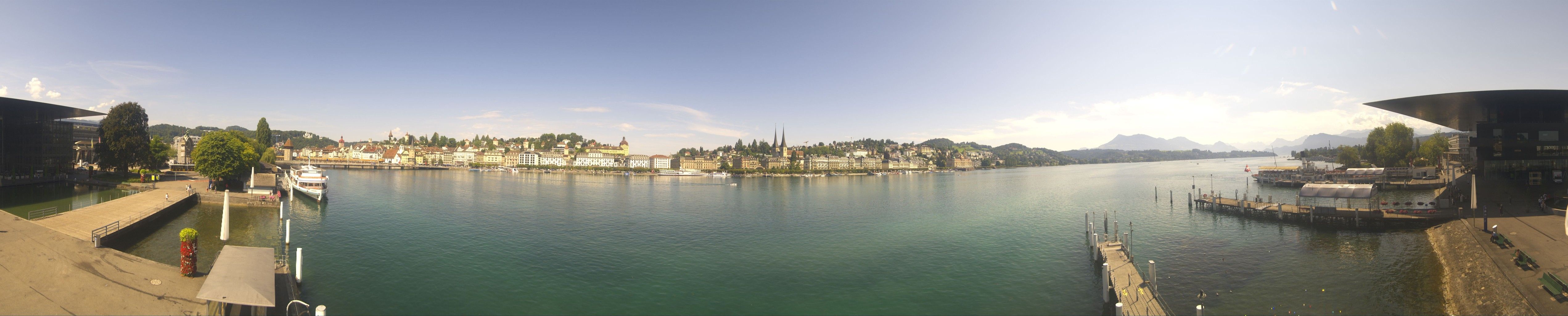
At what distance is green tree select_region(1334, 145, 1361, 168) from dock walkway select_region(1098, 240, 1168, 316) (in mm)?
71956

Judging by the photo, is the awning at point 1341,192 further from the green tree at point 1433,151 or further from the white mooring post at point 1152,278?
the green tree at point 1433,151

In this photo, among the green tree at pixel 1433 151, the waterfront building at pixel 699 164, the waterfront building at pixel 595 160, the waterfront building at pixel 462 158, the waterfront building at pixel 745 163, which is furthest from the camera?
the waterfront building at pixel 595 160

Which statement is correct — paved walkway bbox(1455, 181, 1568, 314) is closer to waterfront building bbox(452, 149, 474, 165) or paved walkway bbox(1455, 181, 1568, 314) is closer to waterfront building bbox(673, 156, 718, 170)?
waterfront building bbox(673, 156, 718, 170)

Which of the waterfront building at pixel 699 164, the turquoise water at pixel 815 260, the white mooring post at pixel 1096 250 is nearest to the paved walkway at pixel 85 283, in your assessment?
Result: the turquoise water at pixel 815 260

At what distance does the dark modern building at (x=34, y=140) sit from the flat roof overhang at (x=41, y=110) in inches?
1.4

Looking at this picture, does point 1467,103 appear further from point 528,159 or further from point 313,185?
point 528,159

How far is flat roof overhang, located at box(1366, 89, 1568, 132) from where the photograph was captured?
22.1 metres

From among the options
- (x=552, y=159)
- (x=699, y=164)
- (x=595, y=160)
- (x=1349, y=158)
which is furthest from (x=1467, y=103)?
(x=552, y=159)

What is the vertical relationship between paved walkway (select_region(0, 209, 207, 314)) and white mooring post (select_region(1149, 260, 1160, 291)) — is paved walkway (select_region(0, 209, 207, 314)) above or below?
above

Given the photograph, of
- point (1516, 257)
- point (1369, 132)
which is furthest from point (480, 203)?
point (1369, 132)

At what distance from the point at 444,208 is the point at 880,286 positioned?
3233 centimetres

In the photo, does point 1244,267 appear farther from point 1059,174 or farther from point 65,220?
point 1059,174

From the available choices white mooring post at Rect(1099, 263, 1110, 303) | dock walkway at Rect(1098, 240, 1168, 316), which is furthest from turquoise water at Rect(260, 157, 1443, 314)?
dock walkway at Rect(1098, 240, 1168, 316)

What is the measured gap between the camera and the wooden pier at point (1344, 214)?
23312mm
